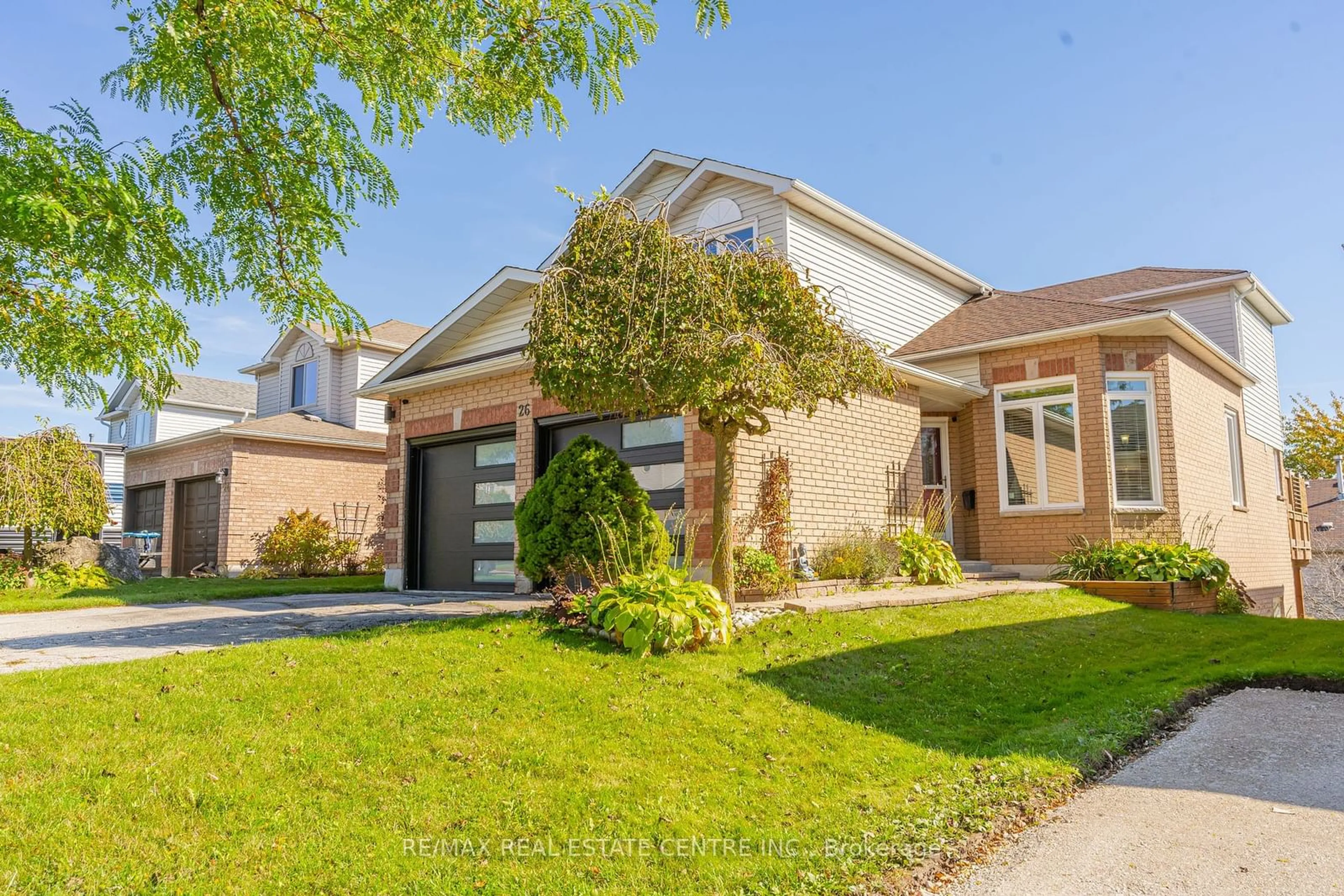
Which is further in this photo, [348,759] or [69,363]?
[69,363]

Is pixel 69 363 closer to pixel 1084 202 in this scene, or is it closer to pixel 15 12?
pixel 15 12

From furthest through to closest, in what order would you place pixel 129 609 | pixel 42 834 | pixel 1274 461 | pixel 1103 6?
pixel 1274 461, pixel 129 609, pixel 1103 6, pixel 42 834

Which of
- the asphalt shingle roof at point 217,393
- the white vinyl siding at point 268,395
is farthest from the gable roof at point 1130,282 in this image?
the asphalt shingle roof at point 217,393

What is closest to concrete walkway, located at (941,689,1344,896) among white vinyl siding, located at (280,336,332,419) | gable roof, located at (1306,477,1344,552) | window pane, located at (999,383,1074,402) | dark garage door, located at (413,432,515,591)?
window pane, located at (999,383,1074,402)

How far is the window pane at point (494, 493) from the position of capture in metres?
12.3

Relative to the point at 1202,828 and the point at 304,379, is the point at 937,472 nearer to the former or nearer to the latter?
the point at 1202,828

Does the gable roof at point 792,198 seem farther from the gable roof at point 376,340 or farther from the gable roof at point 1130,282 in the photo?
the gable roof at point 376,340

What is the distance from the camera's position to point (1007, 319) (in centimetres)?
1412

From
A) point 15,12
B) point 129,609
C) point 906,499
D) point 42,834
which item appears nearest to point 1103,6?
point 906,499

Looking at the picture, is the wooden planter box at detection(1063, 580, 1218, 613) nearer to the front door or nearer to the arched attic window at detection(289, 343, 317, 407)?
the front door

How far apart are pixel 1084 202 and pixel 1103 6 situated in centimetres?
382

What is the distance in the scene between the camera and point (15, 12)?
4.65m

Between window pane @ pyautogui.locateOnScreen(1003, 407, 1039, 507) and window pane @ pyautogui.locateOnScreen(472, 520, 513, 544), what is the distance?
24.5 feet

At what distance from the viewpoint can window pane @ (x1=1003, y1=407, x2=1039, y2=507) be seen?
1286cm
